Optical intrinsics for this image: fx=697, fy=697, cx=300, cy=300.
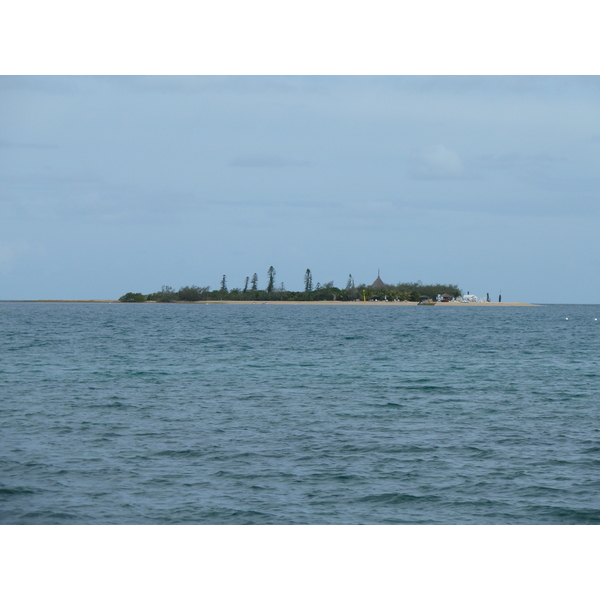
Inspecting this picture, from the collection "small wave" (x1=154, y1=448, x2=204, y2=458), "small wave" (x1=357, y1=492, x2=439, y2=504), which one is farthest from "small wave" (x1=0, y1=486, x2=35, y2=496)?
"small wave" (x1=357, y1=492, x2=439, y2=504)

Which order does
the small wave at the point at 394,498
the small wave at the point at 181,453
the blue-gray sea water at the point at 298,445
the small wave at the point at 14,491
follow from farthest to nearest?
the small wave at the point at 181,453
the small wave at the point at 14,491
the small wave at the point at 394,498
the blue-gray sea water at the point at 298,445

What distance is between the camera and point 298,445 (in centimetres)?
2159

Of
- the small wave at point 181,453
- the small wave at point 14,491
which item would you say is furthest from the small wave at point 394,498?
the small wave at point 14,491

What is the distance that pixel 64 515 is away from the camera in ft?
49.5

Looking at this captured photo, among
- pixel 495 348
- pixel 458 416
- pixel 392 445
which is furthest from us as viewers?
pixel 495 348

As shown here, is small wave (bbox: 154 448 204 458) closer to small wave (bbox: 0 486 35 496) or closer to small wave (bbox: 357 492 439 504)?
small wave (bbox: 0 486 35 496)

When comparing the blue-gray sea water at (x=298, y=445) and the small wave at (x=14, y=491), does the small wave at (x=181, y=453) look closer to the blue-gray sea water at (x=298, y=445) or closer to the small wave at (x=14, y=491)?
the blue-gray sea water at (x=298, y=445)

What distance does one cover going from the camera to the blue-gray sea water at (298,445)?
15711mm

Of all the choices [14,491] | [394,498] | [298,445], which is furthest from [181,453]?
[394,498]

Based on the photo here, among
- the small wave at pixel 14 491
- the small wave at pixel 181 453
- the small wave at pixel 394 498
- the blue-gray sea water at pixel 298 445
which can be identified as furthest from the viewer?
the small wave at pixel 181 453

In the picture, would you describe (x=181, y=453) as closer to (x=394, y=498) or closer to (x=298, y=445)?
(x=298, y=445)

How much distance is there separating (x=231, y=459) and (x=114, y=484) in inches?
145
